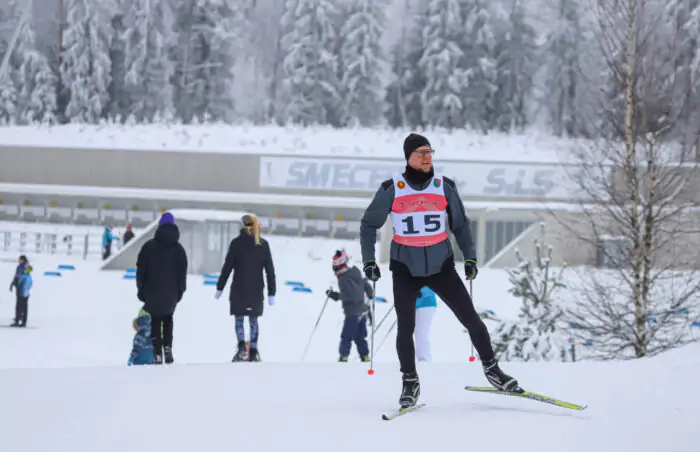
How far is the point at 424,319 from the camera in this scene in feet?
31.0

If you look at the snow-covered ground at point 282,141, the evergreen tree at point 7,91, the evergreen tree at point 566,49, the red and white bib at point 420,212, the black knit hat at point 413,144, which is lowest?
the red and white bib at point 420,212

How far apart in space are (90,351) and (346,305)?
5054mm

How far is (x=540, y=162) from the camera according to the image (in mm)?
36031

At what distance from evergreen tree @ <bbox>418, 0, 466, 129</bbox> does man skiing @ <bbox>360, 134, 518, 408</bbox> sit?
152 feet

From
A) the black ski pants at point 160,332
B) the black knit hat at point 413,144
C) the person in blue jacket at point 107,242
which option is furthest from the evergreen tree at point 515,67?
the black knit hat at point 413,144

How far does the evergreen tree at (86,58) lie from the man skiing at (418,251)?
49.6 meters

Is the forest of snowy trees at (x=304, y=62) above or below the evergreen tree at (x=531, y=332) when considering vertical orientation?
above

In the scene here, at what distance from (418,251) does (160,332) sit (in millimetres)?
3953

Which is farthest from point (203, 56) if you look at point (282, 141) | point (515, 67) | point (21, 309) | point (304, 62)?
point (21, 309)

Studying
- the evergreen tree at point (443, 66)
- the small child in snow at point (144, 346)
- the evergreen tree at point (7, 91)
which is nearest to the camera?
the small child in snow at point (144, 346)

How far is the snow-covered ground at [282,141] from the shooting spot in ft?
130

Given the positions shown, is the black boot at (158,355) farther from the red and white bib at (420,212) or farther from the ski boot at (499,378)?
the ski boot at (499,378)

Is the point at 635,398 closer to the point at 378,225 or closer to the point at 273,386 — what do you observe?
the point at 378,225

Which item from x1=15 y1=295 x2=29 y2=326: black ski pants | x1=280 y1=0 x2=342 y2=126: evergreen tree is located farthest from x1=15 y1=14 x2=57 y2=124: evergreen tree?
x1=15 y1=295 x2=29 y2=326: black ski pants
